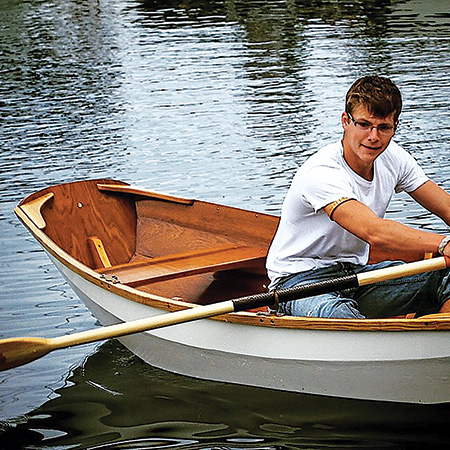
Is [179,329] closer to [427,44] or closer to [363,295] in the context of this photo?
[363,295]

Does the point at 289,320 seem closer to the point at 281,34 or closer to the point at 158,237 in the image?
the point at 158,237

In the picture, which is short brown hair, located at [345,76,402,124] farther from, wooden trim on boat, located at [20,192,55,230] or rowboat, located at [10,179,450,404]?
wooden trim on boat, located at [20,192,55,230]

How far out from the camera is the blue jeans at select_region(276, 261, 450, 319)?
4938 mm

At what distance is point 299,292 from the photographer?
464cm

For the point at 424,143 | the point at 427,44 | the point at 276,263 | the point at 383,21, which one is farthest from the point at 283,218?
the point at 383,21

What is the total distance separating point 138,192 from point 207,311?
2.70 m

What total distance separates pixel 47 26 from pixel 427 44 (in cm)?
1250

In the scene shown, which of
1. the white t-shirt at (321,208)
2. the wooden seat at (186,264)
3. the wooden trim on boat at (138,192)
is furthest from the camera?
the wooden trim on boat at (138,192)

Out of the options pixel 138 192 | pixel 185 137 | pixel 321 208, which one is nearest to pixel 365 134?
pixel 321 208

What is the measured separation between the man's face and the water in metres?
1.34

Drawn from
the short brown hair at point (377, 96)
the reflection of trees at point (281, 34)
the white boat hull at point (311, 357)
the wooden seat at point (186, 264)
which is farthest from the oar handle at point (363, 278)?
the reflection of trees at point (281, 34)

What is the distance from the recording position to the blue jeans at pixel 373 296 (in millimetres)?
4938

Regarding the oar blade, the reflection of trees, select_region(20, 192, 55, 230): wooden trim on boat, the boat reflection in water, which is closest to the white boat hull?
the boat reflection in water

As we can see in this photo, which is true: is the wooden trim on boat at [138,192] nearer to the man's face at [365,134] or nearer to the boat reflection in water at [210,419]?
the boat reflection in water at [210,419]
